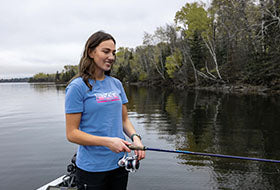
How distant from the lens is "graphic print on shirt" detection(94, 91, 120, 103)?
5.97ft

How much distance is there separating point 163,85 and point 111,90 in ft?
165

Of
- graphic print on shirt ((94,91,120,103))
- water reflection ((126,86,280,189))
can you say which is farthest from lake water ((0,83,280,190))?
graphic print on shirt ((94,91,120,103))

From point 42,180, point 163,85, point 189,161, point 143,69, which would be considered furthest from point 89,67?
point 143,69

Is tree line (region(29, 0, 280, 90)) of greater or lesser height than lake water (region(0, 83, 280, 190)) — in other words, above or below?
above

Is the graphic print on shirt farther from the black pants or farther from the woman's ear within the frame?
the black pants

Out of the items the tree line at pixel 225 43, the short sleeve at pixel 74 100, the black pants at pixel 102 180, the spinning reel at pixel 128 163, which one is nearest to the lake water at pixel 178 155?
the black pants at pixel 102 180

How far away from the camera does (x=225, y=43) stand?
36875 millimetres

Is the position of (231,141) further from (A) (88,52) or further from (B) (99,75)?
(A) (88,52)

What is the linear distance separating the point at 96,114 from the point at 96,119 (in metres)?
0.04

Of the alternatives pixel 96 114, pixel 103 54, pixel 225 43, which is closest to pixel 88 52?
pixel 103 54

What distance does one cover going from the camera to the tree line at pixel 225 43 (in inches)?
971

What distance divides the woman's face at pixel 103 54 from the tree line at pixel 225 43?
23749mm

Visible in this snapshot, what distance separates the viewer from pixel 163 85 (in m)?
52.0

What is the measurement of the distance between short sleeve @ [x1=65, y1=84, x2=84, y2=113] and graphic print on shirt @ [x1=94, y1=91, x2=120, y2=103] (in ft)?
0.47
